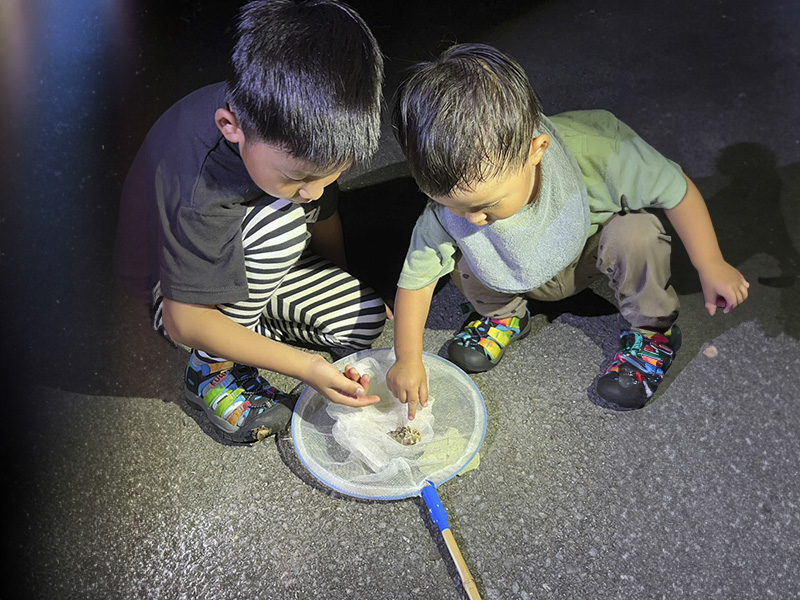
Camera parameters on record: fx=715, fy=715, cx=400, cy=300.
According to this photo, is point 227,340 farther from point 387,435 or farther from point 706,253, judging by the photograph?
point 706,253

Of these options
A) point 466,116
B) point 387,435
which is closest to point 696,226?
point 466,116

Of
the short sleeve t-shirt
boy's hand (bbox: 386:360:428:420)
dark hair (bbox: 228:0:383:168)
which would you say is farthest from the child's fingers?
dark hair (bbox: 228:0:383:168)

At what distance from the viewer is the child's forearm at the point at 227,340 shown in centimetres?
92

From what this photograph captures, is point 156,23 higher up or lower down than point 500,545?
higher up

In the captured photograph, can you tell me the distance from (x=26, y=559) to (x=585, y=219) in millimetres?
882

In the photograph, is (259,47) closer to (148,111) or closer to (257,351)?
(257,351)

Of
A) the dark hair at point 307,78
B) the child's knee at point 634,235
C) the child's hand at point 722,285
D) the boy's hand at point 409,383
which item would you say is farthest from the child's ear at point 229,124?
the child's hand at point 722,285

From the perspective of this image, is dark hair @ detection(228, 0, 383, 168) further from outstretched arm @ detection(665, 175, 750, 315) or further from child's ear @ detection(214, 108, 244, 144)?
outstretched arm @ detection(665, 175, 750, 315)

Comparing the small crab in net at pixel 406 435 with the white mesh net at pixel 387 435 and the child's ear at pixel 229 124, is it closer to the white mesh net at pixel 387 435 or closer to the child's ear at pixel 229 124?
the white mesh net at pixel 387 435

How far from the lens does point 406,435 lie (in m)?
1.00

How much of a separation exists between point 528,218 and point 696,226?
0.23m

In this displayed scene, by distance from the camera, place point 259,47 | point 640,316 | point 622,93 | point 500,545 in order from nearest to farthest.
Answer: point 259,47 → point 500,545 → point 640,316 → point 622,93

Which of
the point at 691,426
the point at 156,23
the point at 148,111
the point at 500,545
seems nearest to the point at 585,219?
the point at 691,426

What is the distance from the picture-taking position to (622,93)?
1.50m
